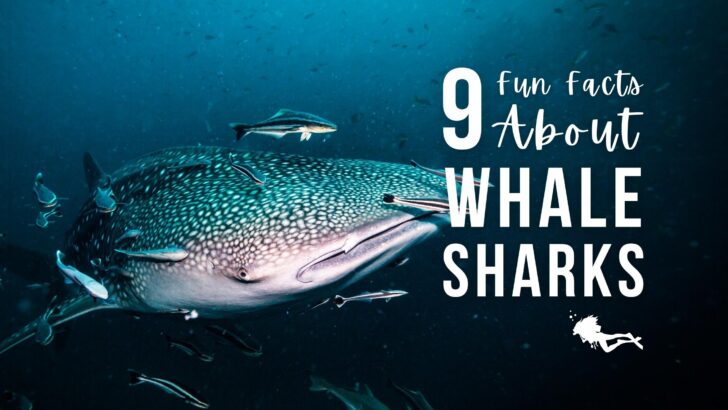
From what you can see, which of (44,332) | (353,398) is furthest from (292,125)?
(44,332)

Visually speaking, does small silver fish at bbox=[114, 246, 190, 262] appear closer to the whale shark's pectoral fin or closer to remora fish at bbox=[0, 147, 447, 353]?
remora fish at bbox=[0, 147, 447, 353]

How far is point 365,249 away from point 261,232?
2.09 ft

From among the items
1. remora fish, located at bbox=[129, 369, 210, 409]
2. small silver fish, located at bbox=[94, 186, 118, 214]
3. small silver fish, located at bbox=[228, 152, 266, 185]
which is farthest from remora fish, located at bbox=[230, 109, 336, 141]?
remora fish, located at bbox=[129, 369, 210, 409]

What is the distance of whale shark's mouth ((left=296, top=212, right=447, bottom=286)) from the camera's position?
1930 mm

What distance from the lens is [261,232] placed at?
214 cm

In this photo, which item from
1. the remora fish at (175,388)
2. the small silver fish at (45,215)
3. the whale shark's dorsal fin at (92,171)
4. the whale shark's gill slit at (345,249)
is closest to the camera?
the whale shark's gill slit at (345,249)

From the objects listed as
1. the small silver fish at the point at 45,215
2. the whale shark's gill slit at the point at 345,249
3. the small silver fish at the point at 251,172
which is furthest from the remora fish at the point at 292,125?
the small silver fish at the point at 45,215

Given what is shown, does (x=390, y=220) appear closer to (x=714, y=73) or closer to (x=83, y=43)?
(x=714, y=73)

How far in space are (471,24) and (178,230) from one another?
2770 inches

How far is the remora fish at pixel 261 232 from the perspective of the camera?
6.48ft

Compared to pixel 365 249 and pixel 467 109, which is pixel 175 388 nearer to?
pixel 365 249

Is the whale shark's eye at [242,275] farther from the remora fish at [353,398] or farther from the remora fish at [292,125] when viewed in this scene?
the remora fish at [353,398]

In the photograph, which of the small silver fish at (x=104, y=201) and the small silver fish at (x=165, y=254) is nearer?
the small silver fish at (x=165, y=254)

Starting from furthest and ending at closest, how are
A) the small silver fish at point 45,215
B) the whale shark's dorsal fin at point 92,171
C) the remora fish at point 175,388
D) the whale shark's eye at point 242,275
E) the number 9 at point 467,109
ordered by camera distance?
the number 9 at point 467,109 → the small silver fish at point 45,215 → the whale shark's dorsal fin at point 92,171 → the remora fish at point 175,388 → the whale shark's eye at point 242,275
